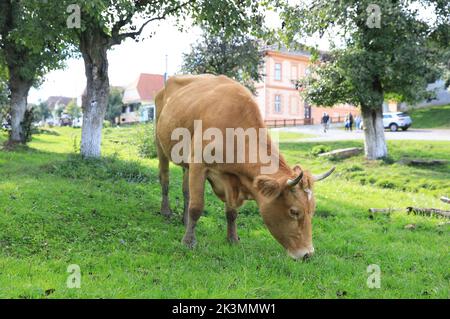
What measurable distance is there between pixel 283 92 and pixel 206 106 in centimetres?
5288

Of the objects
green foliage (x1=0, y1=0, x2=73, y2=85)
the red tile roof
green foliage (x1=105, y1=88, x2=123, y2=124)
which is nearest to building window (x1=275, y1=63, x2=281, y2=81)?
green foliage (x1=105, y1=88, x2=123, y2=124)

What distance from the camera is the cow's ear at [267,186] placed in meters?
6.09

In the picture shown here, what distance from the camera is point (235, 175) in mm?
6754

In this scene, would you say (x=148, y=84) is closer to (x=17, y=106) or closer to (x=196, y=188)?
(x=17, y=106)

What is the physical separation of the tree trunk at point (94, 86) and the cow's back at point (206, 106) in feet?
21.2

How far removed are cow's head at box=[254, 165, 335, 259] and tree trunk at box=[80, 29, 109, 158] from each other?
402 inches

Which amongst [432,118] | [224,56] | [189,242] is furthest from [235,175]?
[432,118]

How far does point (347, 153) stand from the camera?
23297 millimetres

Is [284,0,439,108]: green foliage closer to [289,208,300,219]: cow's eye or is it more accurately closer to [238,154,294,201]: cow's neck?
[238,154,294,201]: cow's neck

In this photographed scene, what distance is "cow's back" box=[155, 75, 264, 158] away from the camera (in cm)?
692

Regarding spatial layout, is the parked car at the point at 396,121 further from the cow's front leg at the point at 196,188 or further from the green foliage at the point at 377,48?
the cow's front leg at the point at 196,188

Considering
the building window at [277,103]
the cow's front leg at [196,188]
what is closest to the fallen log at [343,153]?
the cow's front leg at [196,188]

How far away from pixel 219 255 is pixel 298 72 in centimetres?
5613

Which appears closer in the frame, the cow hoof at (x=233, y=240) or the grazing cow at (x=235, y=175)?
the grazing cow at (x=235, y=175)
